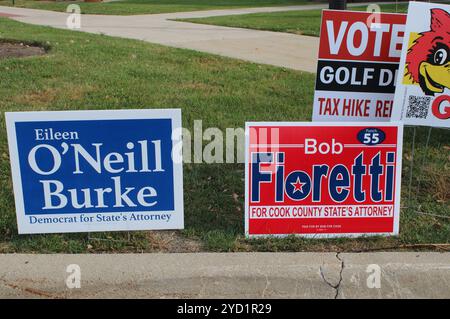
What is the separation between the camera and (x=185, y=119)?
5867 mm

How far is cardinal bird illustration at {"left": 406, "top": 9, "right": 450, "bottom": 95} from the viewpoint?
3.89 meters

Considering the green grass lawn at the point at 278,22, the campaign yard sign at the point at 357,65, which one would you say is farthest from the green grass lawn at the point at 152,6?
the campaign yard sign at the point at 357,65

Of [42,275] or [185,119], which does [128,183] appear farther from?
[185,119]

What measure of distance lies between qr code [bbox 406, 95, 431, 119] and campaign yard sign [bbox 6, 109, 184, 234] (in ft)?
5.56

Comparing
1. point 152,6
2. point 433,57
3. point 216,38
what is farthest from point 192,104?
point 152,6

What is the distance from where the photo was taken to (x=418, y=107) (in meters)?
4.03

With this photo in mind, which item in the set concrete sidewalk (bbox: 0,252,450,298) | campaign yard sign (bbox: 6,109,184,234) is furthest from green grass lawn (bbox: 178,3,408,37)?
concrete sidewalk (bbox: 0,252,450,298)

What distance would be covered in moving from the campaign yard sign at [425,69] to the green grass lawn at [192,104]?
0.67 meters

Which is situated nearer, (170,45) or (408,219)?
(408,219)

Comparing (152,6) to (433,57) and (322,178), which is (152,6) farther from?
(322,178)

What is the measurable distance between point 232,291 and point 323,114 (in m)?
1.59

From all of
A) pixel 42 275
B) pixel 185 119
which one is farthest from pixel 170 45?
pixel 42 275

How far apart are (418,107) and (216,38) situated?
333 inches

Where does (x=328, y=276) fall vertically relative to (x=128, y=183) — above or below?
below
